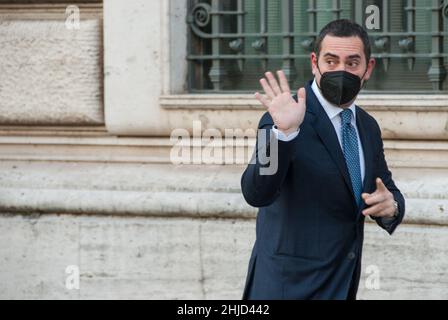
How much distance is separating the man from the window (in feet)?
7.71

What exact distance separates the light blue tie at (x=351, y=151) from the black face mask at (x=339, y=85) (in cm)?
9

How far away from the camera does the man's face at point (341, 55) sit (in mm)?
3973

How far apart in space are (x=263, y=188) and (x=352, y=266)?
54 centimetres

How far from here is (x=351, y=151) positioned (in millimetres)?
4004

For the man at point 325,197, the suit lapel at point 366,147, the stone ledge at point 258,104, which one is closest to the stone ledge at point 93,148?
the stone ledge at point 258,104

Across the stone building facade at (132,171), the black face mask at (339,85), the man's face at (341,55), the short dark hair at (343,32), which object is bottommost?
the stone building facade at (132,171)

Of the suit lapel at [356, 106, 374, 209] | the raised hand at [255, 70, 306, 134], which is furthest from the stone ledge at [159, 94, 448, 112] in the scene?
the raised hand at [255, 70, 306, 134]

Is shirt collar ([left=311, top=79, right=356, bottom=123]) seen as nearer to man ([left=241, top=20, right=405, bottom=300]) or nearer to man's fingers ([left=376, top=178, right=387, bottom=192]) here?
man ([left=241, top=20, right=405, bottom=300])

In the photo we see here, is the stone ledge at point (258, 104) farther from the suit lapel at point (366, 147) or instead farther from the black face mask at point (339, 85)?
the black face mask at point (339, 85)

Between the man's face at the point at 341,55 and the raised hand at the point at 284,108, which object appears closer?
the raised hand at the point at 284,108

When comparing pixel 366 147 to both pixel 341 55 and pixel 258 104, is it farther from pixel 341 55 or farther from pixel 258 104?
pixel 258 104

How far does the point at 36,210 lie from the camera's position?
661cm

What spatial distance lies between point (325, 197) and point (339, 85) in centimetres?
40

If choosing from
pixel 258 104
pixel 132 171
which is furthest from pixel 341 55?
pixel 132 171
